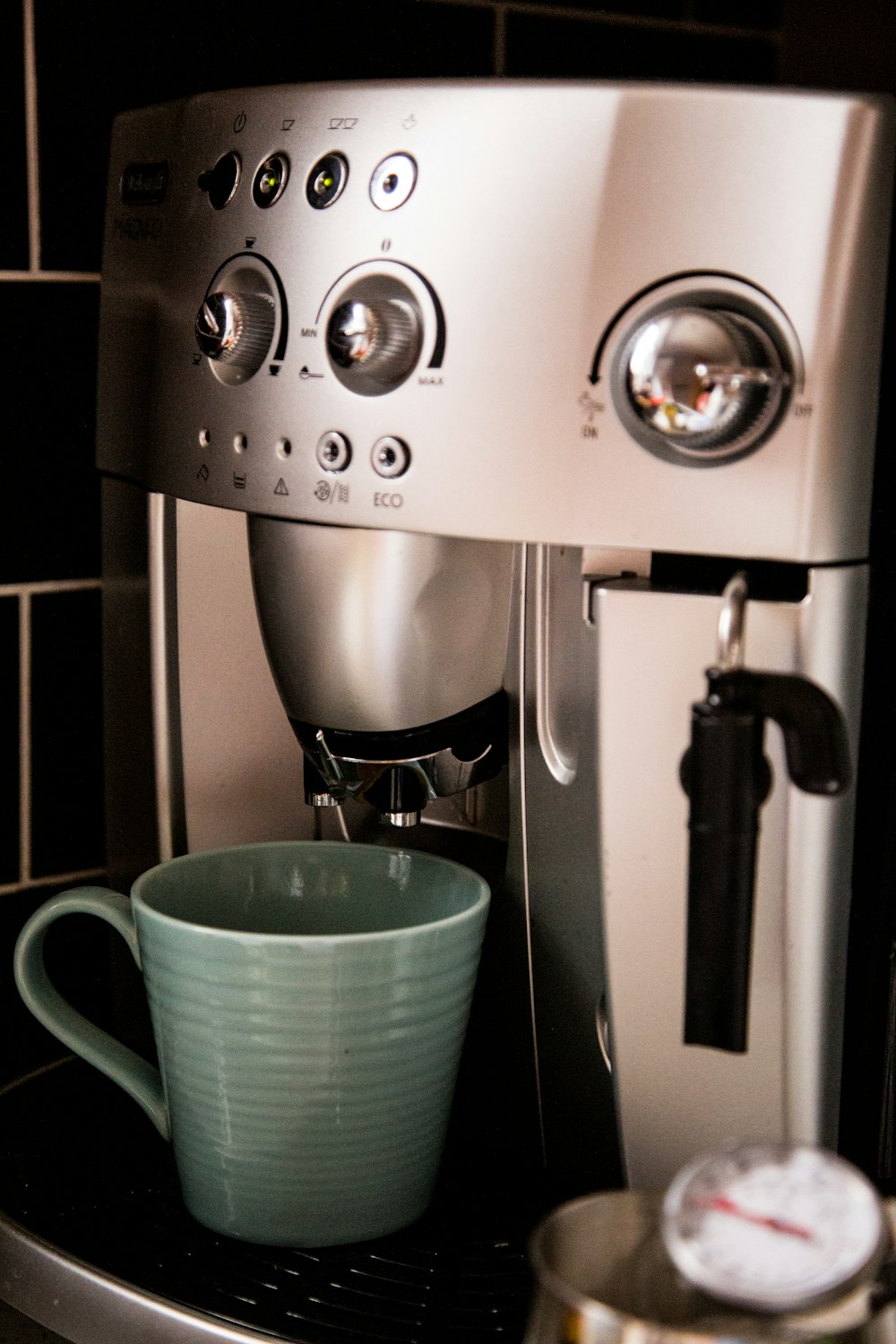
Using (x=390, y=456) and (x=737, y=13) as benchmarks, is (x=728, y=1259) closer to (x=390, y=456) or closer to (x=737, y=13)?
(x=390, y=456)

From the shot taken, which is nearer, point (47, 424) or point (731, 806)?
point (731, 806)

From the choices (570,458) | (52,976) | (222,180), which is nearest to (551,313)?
(570,458)

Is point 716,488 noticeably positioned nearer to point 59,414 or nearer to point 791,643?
point 791,643

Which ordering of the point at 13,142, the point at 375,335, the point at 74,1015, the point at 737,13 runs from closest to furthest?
the point at 375,335
the point at 74,1015
the point at 13,142
the point at 737,13

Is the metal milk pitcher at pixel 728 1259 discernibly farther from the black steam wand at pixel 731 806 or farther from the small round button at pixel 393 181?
the small round button at pixel 393 181

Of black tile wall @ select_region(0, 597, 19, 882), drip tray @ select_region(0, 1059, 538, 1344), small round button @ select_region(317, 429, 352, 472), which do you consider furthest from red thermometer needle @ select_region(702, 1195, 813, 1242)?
black tile wall @ select_region(0, 597, 19, 882)

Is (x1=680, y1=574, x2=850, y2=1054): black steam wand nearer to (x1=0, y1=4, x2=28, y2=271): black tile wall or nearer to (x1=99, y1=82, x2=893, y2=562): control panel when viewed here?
(x1=99, y1=82, x2=893, y2=562): control panel

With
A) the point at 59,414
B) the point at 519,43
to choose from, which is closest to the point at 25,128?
the point at 59,414

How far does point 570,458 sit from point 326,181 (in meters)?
0.13

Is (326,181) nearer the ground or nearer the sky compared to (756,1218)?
nearer the sky

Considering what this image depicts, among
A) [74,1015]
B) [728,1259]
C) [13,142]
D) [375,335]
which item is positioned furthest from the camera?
[13,142]

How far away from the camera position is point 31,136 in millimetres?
693

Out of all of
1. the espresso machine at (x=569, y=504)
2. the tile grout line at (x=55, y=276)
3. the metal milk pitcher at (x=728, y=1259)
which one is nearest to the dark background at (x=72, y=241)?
the tile grout line at (x=55, y=276)

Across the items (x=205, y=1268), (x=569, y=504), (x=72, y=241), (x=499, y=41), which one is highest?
(x=499, y=41)
